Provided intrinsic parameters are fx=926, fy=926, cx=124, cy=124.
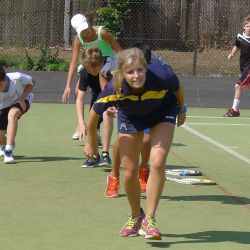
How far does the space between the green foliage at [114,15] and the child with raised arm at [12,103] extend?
13725 millimetres

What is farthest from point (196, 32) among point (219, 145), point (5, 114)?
point (5, 114)

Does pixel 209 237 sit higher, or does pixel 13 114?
pixel 209 237

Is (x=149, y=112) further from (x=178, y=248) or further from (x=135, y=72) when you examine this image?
(x=178, y=248)

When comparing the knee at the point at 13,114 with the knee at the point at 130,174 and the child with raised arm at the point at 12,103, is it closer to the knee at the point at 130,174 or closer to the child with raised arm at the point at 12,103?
the child with raised arm at the point at 12,103

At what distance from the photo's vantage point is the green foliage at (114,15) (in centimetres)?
2447

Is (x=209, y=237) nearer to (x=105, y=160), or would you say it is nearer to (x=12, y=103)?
(x=105, y=160)

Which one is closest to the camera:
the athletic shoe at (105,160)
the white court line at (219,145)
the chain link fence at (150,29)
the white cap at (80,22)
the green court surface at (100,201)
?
the green court surface at (100,201)

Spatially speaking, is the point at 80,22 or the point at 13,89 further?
the point at 13,89

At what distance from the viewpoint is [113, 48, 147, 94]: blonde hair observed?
6.78m

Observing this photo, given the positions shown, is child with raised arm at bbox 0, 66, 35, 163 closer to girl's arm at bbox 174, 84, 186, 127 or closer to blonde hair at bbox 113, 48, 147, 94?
girl's arm at bbox 174, 84, 186, 127

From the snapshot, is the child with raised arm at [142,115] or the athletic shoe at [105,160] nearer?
→ the child with raised arm at [142,115]

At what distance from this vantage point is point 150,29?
24.3 meters

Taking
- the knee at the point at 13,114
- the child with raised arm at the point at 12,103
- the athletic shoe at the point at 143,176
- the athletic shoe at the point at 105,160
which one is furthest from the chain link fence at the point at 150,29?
the athletic shoe at the point at 143,176

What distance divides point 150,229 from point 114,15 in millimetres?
18018
